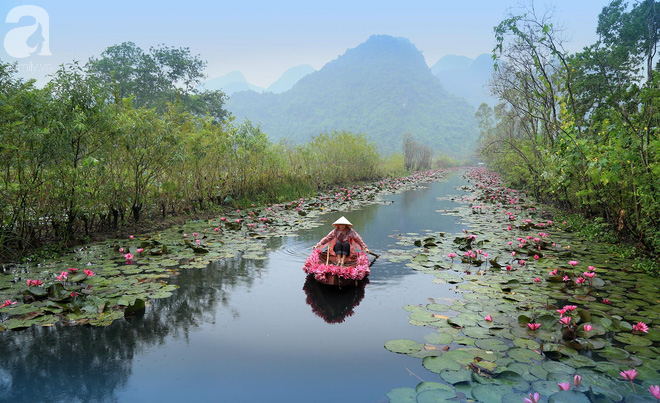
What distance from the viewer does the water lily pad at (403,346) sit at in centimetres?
377

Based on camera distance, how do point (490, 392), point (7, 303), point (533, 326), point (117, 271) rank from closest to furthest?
point (490, 392)
point (533, 326)
point (7, 303)
point (117, 271)

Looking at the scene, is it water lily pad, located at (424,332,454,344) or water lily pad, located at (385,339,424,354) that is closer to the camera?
water lily pad, located at (385,339,424,354)

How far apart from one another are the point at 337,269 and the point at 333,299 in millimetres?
469

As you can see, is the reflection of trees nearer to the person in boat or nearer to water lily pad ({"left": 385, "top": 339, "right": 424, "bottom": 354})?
the person in boat

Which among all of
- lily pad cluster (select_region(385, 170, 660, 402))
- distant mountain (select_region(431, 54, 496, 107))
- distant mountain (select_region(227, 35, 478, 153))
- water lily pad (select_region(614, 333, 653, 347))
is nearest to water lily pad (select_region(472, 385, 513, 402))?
lily pad cluster (select_region(385, 170, 660, 402))

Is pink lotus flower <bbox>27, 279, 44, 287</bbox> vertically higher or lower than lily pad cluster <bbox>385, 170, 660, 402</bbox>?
higher

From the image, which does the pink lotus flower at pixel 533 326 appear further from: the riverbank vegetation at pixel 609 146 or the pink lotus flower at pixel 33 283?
the pink lotus flower at pixel 33 283

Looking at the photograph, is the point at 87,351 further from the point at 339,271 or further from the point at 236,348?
the point at 339,271

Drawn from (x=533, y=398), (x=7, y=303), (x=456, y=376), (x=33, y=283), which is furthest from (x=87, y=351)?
(x=533, y=398)

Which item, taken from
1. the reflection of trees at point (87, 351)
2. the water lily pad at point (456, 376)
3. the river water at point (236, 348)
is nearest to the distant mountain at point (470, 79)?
the river water at point (236, 348)

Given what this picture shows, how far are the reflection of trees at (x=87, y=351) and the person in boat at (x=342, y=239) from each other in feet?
6.51

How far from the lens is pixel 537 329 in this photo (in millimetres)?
4004

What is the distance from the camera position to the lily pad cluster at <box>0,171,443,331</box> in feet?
14.6

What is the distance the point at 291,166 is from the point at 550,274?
42.7ft
